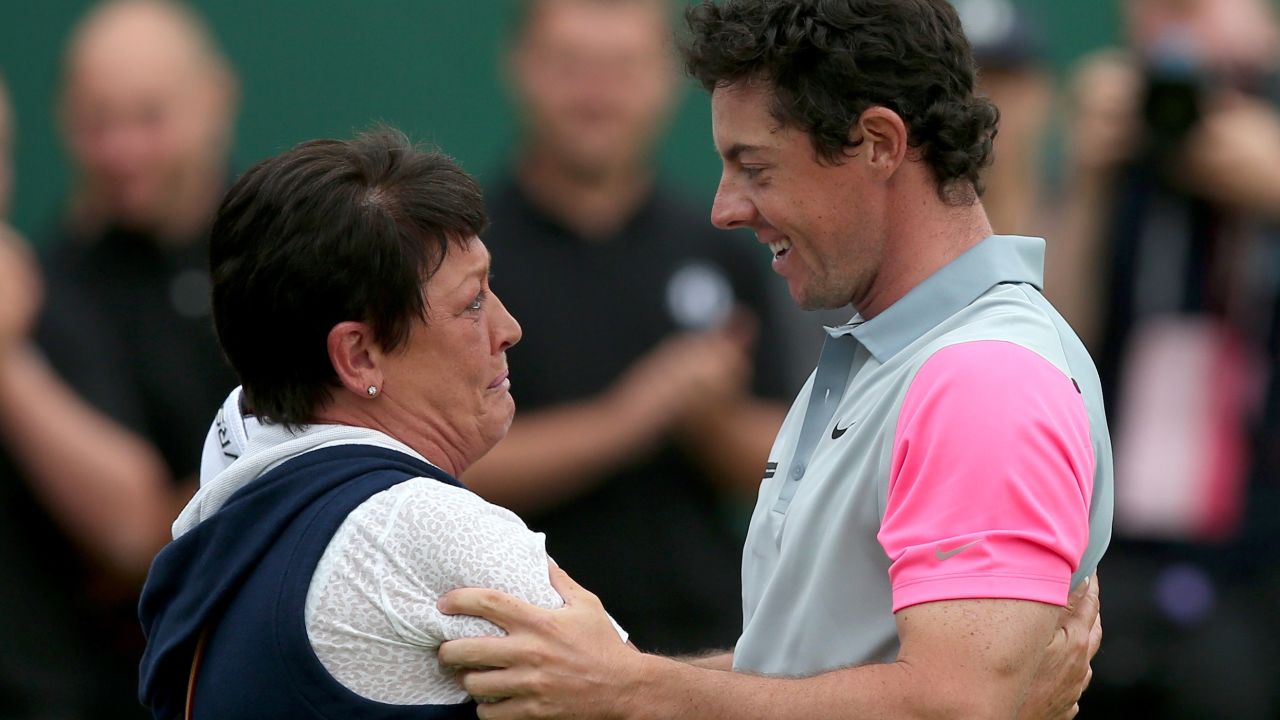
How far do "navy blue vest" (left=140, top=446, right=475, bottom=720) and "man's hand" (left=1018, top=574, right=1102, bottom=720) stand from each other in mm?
766

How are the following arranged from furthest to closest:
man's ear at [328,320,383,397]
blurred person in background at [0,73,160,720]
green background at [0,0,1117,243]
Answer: green background at [0,0,1117,243]
blurred person in background at [0,73,160,720]
man's ear at [328,320,383,397]

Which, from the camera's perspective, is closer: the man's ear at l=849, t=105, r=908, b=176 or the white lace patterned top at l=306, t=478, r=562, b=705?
the white lace patterned top at l=306, t=478, r=562, b=705

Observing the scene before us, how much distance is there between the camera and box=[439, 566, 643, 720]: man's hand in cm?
221

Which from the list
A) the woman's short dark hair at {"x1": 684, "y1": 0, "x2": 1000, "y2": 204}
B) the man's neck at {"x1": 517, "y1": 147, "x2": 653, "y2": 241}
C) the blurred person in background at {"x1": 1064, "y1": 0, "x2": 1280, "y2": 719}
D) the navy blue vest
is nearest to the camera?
the navy blue vest

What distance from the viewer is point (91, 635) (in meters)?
4.74

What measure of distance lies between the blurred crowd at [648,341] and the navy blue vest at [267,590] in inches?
98.0

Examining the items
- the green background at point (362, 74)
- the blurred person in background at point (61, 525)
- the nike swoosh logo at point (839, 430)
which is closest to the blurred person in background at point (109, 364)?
the blurred person in background at point (61, 525)

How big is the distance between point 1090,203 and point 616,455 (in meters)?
1.51

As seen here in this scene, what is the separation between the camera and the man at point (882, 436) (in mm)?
2232

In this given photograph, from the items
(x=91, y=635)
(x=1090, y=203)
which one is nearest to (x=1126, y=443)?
(x=1090, y=203)

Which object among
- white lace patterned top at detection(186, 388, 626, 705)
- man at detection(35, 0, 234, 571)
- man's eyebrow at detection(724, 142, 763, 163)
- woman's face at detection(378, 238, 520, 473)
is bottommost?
man at detection(35, 0, 234, 571)

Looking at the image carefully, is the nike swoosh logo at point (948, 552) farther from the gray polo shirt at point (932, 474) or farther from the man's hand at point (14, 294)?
the man's hand at point (14, 294)

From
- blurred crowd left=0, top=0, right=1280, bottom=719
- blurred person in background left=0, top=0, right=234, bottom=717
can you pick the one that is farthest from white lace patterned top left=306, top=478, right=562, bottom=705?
blurred crowd left=0, top=0, right=1280, bottom=719

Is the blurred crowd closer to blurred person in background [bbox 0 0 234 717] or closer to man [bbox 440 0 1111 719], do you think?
blurred person in background [bbox 0 0 234 717]
